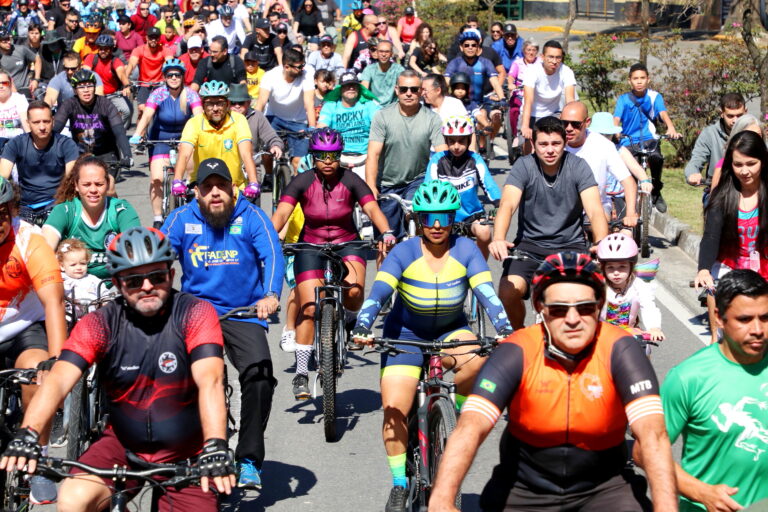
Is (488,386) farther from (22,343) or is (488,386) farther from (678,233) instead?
(678,233)

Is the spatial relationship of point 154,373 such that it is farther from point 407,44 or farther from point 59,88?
point 407,44

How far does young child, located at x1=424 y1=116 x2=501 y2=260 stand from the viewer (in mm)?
11188

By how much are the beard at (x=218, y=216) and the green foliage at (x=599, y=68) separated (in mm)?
14873

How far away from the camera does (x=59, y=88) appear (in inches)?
702

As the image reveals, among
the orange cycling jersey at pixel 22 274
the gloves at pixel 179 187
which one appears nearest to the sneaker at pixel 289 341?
the gloves at pixel 179 187

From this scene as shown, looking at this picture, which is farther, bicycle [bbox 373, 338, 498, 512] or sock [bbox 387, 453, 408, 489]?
sock [bbox 387, 453, 408, 489]

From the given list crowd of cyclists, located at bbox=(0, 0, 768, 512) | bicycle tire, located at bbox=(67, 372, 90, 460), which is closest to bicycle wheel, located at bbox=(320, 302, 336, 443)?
crowd of cyclists, located at bbox=(0, 0, 768, 512)

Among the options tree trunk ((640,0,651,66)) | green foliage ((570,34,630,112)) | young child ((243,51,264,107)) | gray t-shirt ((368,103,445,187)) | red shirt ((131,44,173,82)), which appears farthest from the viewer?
tree trunk ((640,0,651,66))

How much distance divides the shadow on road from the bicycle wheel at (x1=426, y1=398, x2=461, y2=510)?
1.43 metres

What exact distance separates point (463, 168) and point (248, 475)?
186 inches

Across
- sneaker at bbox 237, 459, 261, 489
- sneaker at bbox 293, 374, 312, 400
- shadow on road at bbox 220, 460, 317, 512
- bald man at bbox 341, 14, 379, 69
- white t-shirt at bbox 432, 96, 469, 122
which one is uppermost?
bald man at bbox 341, 14, 379, 69

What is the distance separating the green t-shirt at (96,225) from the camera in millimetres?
9391

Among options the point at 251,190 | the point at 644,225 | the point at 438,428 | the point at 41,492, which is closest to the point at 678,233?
the point at 644,225

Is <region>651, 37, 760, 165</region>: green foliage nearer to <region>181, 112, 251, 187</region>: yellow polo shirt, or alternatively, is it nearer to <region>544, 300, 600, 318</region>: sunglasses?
<region>181, 112, 251, 187</region>: yellow polo shirt
